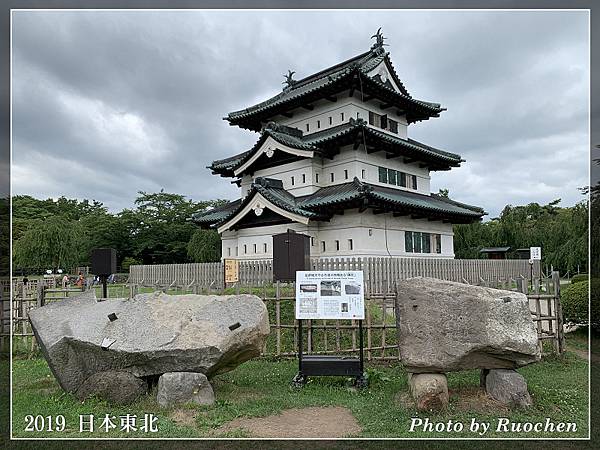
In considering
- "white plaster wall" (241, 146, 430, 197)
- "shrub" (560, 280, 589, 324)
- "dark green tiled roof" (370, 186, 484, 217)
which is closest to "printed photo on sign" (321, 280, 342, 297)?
"shrub" (560, 280, 589, 324)

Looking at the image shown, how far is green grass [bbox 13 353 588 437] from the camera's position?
19.3 ft

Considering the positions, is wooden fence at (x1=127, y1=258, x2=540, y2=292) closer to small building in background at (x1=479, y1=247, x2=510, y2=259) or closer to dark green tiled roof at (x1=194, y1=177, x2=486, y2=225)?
dark green tiled roof at (x1=194, y1=177, x2=486, y2=225)

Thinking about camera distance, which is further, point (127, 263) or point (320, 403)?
point (127, 263)

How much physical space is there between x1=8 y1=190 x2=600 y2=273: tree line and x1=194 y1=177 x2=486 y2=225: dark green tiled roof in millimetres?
6809

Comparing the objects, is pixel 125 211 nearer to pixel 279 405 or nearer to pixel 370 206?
pixel 370 206

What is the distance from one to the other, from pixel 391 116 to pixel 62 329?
1757 centimetres

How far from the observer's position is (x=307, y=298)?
7.78 meters

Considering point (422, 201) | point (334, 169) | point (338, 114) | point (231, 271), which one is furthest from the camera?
point (422, 201)

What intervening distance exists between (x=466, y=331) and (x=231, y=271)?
1183 cm

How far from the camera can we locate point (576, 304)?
40.7ft

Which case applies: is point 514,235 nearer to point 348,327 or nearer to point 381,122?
point 381,122

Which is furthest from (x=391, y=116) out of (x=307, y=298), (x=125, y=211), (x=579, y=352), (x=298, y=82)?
(x=125, y=211)

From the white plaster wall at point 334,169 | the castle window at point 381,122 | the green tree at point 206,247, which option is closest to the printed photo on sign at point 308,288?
the white plaster wall at point 334,169

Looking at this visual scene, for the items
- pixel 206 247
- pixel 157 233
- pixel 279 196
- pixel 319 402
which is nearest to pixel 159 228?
pixel 157 233
